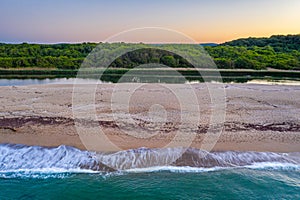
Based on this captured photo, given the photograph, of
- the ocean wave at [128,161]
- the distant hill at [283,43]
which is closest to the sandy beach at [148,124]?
the ocean wave at [128,161]

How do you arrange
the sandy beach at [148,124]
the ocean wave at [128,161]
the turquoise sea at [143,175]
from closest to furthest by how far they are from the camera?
the turquoise sea at [143,175] < the ocean wave at [128,161] < the sandy beach at [148,124]

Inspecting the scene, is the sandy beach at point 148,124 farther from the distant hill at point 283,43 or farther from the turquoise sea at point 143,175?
the distant hill at point 283,43

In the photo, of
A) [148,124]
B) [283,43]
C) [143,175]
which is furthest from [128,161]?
[283,43]

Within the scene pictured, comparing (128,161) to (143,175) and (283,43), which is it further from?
(283,43)

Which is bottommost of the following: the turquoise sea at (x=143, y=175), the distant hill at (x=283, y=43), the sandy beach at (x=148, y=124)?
the turquoise sea at (x=143, y=175)

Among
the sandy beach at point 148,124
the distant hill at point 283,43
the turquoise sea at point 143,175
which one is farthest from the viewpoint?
the distant hill at point 283,43

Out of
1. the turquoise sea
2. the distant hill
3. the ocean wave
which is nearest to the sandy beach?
the ocean wave

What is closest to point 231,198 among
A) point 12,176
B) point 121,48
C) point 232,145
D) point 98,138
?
point 232,145

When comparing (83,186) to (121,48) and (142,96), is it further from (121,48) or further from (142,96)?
(121,48)
